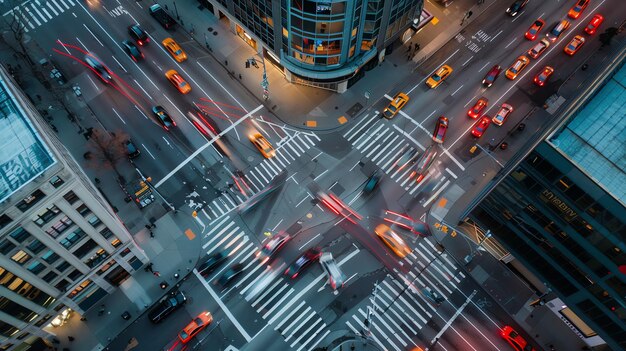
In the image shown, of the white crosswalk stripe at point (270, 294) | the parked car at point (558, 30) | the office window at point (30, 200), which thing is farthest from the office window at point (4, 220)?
the parked car at point (558, 30)

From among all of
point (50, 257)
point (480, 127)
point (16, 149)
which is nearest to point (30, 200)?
point (16, 149)

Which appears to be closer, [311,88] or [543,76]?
[311,88]

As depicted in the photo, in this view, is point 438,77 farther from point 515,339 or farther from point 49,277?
point 49,277

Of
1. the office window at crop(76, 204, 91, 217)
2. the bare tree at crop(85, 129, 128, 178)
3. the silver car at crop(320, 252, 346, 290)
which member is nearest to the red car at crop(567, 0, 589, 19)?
the silver car at crop(320, 252, 346, 290)

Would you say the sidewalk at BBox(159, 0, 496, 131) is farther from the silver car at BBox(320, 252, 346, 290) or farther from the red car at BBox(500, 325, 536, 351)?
the red car at BBox(500, 325, 536, 351)

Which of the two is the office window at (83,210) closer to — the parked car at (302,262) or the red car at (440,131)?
the parked car at (302,262)

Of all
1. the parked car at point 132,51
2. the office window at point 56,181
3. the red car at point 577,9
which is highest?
the parked car at point 132,51
